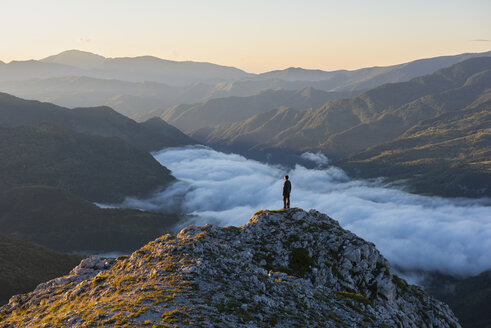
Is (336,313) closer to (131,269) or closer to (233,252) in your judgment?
(233,252)

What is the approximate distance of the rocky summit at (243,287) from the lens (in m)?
29.9

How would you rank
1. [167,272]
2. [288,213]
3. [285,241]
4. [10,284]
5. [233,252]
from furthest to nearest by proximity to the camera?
[10,284] → [288,213] → [285,241] → [233,252] → [167,272]

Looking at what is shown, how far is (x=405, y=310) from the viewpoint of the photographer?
183ft

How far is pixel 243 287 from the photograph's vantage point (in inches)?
1366

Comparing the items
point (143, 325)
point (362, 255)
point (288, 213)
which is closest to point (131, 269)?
point (143, 325)

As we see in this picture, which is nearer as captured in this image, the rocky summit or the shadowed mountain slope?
the rocky summit

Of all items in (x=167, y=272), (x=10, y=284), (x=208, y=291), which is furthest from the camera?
(x=10, y=284)

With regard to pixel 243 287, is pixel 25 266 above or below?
below

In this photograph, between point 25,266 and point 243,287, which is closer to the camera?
point 243,287

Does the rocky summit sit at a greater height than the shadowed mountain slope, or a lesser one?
greater

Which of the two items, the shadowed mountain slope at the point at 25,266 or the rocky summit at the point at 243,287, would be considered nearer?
the rocky summit at the point at 243,287

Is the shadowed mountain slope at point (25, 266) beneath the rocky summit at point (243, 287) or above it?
beneath

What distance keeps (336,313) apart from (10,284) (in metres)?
99.5

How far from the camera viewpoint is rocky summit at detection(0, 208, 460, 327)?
29.9 metres
